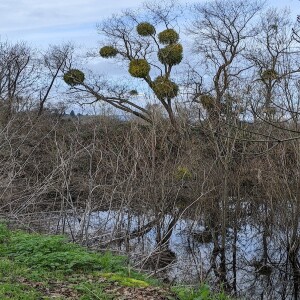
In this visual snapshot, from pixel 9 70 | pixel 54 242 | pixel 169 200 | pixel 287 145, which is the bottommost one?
pixel 54 242

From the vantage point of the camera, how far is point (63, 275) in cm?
746

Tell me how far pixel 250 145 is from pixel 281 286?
15.0ft

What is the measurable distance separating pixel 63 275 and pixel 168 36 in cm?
1923

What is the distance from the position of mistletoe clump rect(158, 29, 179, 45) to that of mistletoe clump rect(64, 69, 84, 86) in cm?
520

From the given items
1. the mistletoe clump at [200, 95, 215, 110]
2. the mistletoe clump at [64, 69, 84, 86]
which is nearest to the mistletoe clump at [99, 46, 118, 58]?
the mistletoe clump at [64, 69, 84, 86]

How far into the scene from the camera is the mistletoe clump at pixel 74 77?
28.2m

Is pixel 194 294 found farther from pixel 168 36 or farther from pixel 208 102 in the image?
pixel 168 36

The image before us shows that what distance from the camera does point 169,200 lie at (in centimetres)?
1492

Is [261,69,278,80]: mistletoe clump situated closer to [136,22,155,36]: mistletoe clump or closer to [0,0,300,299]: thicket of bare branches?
[0,0,300,299]: thicket of bare branches

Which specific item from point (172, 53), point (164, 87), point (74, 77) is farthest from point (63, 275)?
point (74, 77)

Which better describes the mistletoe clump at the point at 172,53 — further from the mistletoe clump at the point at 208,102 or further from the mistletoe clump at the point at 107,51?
the mistletoe clump at the point at 208,102

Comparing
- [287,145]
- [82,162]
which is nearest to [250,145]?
[287,145]

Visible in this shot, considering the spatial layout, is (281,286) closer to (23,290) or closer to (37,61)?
(23,290)

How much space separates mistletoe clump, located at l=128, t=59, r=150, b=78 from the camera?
25.8 metres
